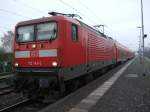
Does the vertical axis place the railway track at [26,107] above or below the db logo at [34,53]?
below

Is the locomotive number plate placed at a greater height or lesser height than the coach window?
lesser

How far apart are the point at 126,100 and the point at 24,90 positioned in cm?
394

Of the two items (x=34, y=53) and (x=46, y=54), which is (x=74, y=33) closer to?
(x=46, y=54)

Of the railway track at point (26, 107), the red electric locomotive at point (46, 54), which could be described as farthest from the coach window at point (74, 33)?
the railway track at point (26, 107)

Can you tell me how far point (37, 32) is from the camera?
30.6ft

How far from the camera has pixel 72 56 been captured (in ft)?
31.4

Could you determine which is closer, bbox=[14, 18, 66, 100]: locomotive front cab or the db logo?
bbox=[14, 18, 66, 100]: locomotive front cab

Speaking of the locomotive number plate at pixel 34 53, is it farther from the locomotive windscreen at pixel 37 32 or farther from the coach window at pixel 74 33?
the coach window at pixel 74 33

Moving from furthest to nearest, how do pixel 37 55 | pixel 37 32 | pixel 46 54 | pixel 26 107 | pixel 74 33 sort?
pixel 74 33 → pixel 37 32 → pixel 26 107 → pixel 37 55 → pixel 46 54

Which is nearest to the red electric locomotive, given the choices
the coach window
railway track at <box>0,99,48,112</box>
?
the coach window

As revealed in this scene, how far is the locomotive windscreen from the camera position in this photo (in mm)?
8984

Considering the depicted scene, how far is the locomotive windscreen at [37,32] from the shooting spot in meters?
8.98

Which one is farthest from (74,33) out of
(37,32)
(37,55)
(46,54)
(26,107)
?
(26,107)

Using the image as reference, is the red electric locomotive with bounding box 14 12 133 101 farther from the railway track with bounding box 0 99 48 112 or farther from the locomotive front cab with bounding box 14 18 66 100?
the railway track with bounding box 0 99 48 112
